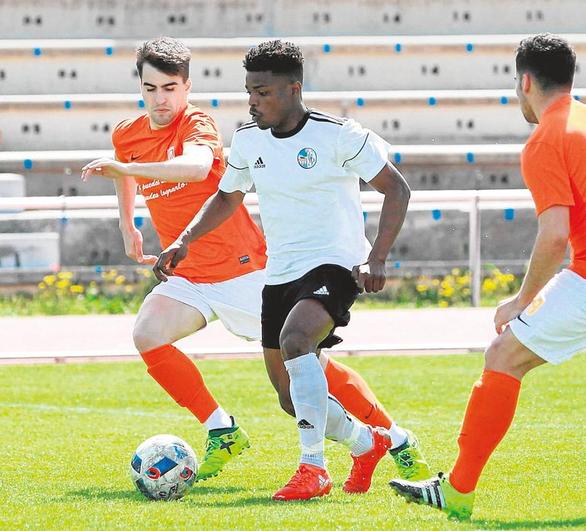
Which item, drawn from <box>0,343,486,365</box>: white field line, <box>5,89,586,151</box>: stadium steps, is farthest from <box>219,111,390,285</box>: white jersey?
<box>5,89,586,151</box>: stadium steps

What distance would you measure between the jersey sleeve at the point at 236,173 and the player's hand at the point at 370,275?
892 millimetres

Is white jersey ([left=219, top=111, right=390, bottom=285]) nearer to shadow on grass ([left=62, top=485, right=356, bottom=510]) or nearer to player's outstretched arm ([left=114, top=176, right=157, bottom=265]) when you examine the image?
shadow on grass ([left=62, top=485, right=356, bottom=510])

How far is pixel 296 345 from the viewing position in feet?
19.3

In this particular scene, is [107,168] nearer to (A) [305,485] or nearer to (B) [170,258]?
(B) [170,258]

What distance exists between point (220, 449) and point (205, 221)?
3.86 feet

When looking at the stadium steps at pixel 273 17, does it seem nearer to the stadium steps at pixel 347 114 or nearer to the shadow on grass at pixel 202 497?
the stadium steps at pixel 347 114

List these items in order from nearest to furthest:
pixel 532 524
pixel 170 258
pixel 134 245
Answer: pixel 532 524 < pixel 170 258 < pixel 134 245

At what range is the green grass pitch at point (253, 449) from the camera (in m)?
5.61

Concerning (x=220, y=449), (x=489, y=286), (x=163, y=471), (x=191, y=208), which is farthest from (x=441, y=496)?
(x=489, y=286)

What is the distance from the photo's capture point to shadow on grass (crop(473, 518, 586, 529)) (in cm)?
525

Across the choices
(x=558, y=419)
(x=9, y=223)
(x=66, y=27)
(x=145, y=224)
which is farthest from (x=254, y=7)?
(x=558, y=419)

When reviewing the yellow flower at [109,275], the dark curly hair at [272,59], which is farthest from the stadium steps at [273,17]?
the dark curly hair at [272,59]

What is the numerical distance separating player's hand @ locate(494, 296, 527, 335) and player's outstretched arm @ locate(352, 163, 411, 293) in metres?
0.55

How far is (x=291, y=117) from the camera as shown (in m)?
6.16
